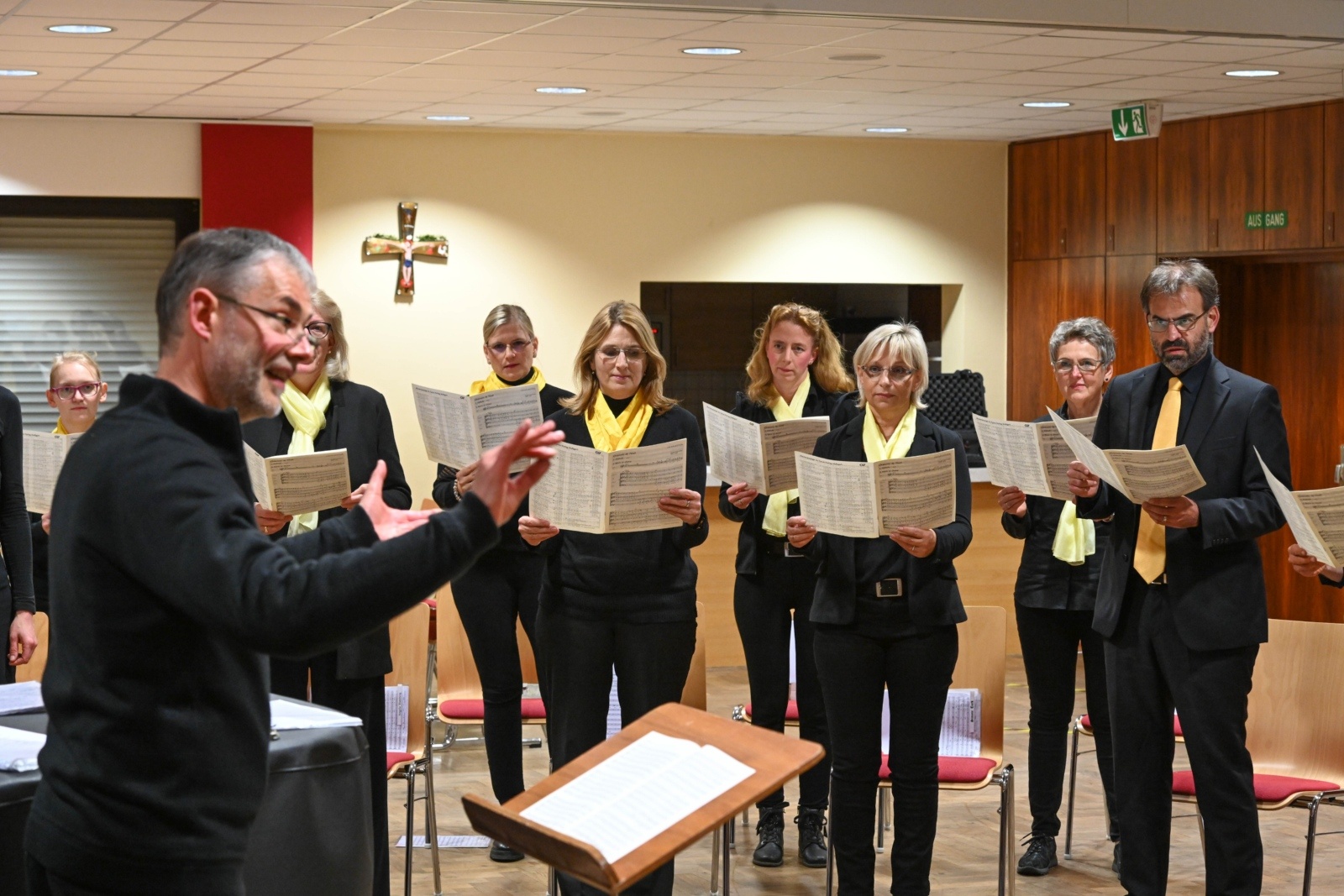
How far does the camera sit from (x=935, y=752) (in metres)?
4.02

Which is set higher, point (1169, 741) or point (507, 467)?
point (507, 467)

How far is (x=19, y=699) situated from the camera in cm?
299

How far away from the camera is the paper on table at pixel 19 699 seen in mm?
2896

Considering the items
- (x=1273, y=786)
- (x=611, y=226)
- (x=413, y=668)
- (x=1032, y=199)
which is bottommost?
(x=1273, y=786)

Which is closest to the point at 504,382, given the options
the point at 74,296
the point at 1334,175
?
the point at 74,296

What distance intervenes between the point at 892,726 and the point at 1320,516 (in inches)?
47.2

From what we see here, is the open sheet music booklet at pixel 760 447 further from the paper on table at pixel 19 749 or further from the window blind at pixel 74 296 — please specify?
the window blind at pixel 74 296

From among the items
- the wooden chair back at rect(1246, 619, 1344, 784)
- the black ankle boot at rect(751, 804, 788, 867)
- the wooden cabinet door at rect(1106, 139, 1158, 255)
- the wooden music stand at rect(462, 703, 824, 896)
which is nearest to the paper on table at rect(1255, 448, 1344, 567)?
the wooden chair back at rect(1246, 619, 1344, 784)

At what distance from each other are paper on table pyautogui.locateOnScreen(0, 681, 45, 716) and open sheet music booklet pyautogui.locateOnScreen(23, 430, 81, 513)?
1.73 meters

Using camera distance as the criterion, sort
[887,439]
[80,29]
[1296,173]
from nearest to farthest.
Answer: [887,439], [80,29], [1296,173]

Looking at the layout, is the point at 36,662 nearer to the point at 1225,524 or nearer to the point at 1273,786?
the point at 1225,524

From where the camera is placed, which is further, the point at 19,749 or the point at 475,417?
the point at 475,417

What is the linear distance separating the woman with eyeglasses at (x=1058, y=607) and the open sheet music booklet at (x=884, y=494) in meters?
0.98

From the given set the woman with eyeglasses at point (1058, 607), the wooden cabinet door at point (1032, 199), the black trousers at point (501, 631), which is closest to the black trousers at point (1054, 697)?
the woman with eyeglasses at point (1058, 607)
